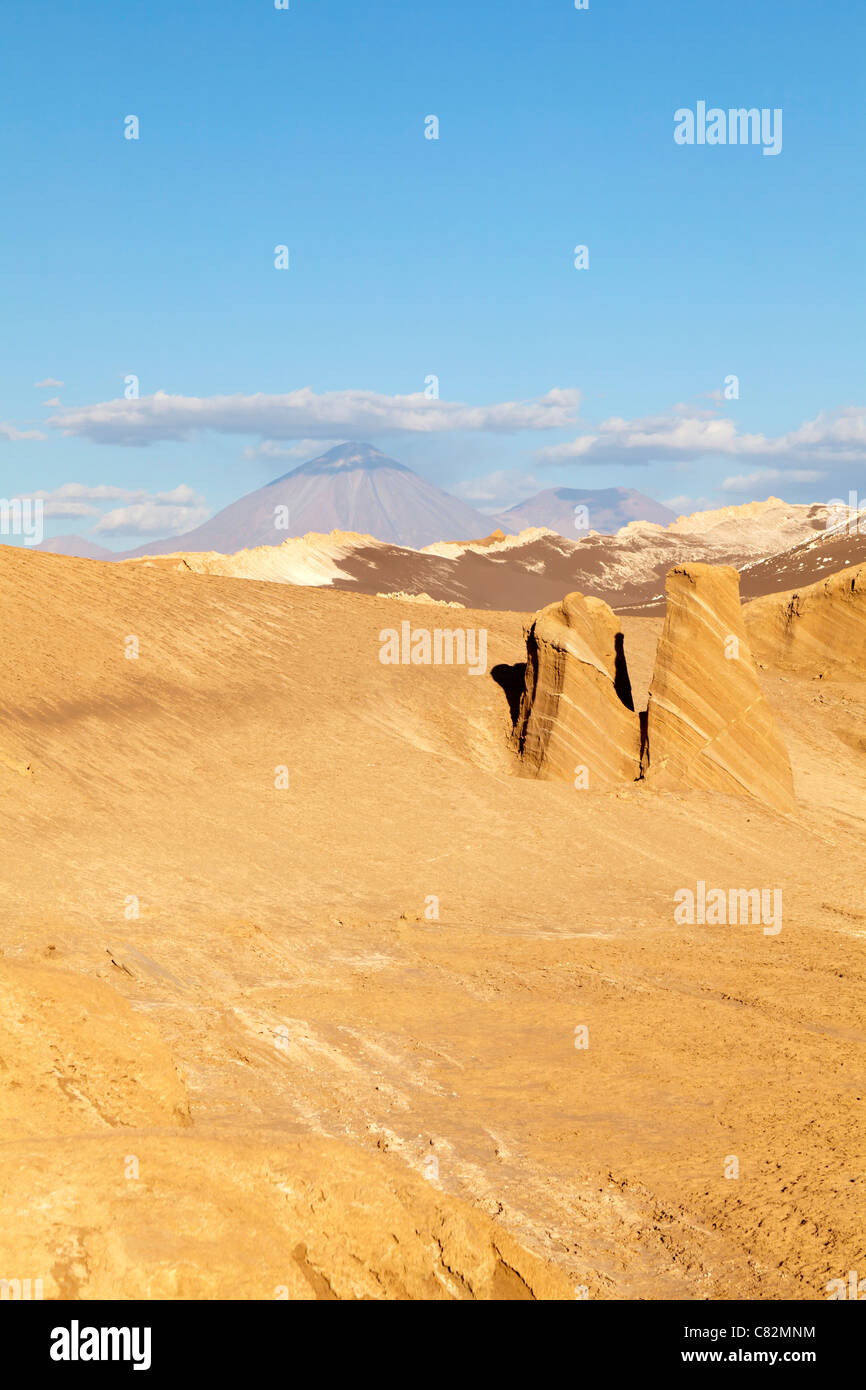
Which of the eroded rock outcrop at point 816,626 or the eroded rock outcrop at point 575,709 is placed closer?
the eroded rock outcrop at point 575,709

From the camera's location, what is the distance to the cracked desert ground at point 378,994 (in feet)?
17.5

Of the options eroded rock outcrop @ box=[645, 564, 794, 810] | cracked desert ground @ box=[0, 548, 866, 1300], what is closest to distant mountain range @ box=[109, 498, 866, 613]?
cracked desert ground @ box=[0, 548, 866, 1300]

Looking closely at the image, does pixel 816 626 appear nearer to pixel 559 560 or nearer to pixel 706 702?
pixel 706 702

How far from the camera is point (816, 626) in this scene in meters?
30.1

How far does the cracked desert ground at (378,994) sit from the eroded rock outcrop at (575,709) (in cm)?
68

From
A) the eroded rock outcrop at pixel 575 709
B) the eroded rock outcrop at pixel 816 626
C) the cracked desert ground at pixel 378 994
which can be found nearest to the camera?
the cracked desert ground at pixel 378 994

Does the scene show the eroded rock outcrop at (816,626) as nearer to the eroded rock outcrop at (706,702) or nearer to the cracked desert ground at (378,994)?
the cracked desert ground at (378,994)

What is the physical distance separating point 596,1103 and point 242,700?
15.3 m

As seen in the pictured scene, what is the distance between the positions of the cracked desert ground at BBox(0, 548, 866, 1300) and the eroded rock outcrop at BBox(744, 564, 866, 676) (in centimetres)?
415

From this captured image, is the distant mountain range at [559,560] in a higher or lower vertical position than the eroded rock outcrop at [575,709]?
higher

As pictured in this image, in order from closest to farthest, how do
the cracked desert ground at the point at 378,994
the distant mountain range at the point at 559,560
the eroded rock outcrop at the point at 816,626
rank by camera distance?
the cracked desert ground at the point at 378,994
the eroded rock outcrop at the point at 816,626
the distant mountain range at the point at 559,560

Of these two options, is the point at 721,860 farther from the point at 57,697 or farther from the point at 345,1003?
the point at 57,697

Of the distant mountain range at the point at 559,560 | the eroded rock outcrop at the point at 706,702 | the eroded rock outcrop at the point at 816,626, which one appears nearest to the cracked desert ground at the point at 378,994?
the eroded rock outcrop at the point at 706,702
